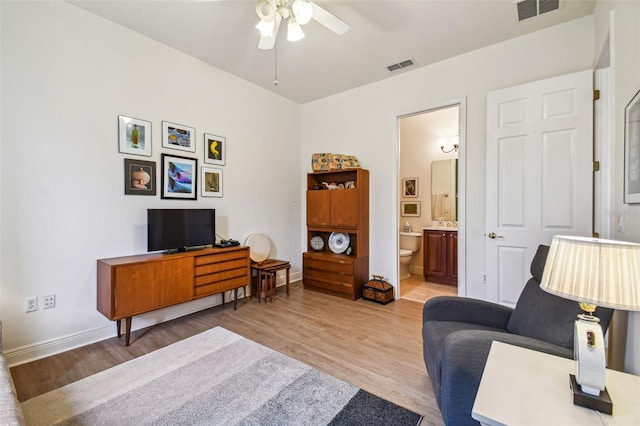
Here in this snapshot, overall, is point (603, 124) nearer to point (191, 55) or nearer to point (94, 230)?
point (191, 55)

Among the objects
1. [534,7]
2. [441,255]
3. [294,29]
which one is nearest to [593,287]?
[294,29]

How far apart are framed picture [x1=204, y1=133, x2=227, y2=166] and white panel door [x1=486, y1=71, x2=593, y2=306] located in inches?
119

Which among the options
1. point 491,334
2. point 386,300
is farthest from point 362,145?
point 491,334

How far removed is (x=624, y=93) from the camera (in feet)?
5.00

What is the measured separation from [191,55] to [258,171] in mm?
1556

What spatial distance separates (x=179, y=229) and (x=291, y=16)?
2215mm

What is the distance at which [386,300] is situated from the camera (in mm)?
3543

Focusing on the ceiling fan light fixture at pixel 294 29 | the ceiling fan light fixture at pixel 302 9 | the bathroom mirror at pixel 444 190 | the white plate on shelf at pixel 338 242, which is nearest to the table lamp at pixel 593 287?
the ceiling fan light fixture at pixel 302 9

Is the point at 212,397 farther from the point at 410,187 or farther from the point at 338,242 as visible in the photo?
the point at 410,187

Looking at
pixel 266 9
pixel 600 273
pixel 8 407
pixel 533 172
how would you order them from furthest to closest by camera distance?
pixel 533 172
pixel 266 9
pixel 8 407
pixel 600 273

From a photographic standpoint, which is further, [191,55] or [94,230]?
[191,55]

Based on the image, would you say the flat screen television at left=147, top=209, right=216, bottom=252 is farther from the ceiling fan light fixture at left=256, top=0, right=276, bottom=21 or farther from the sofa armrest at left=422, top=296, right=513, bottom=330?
the sofa armrest at left=422, top=296, right=513, bottom=330

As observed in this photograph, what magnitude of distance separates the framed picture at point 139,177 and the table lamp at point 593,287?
10.5 ft

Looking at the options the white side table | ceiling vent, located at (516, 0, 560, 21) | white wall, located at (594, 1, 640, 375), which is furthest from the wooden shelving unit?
the white side table
